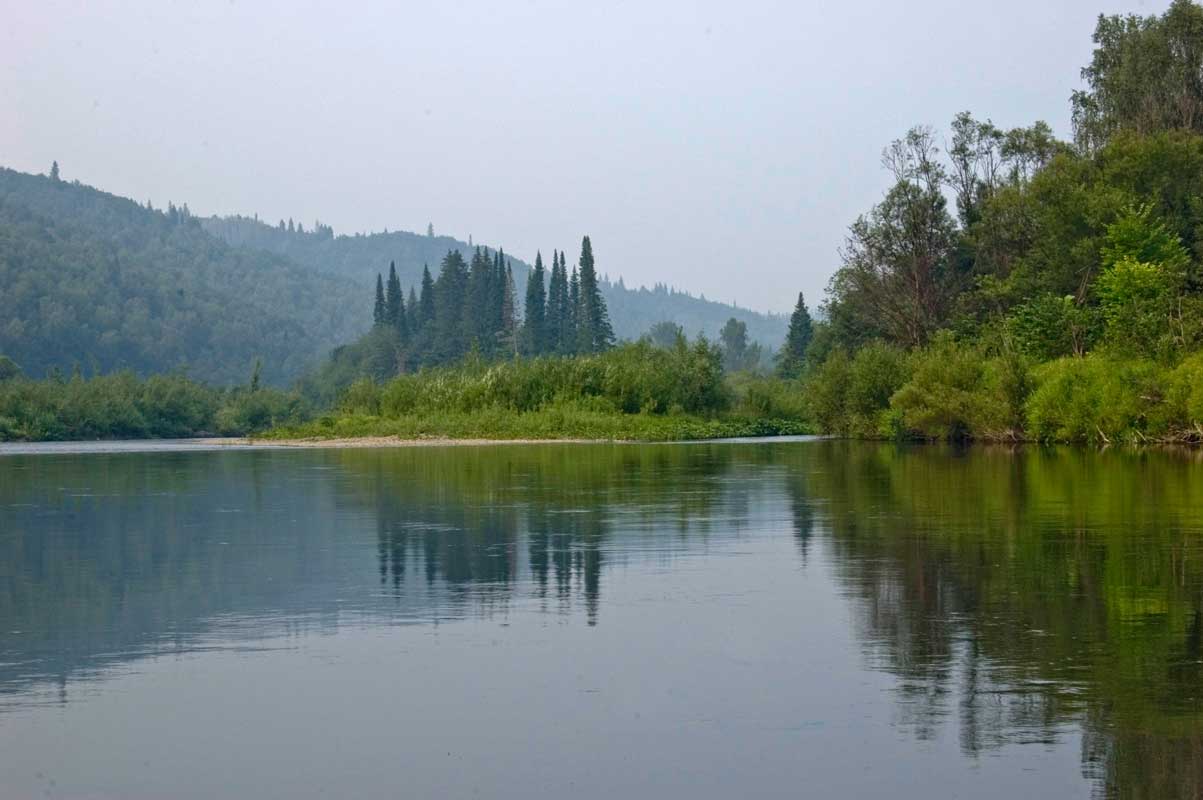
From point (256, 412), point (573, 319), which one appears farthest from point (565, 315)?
point (256, 412)

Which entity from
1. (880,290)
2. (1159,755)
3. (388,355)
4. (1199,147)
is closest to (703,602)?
(1159,755)

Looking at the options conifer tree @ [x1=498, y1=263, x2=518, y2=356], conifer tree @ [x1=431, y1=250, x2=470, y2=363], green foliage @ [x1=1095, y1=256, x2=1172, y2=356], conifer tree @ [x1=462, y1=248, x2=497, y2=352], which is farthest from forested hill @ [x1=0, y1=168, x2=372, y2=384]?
green foliage @ [x1=1095, y1=256, x2=1172, y2=356]

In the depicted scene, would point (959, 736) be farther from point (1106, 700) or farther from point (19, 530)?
point (19, 530)

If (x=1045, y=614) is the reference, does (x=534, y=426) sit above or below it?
above

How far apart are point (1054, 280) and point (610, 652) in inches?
2305

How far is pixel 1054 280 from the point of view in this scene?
66.1m

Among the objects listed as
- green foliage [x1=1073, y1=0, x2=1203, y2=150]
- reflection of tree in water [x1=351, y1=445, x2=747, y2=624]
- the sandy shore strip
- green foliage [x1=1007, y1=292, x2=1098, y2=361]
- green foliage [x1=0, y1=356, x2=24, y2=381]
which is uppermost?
green foliage [x1=1073, y1=0, x2=1203, y2=150]

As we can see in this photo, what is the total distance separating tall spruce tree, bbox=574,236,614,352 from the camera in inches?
→ 5256

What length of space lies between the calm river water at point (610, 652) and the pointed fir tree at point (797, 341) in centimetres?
9568

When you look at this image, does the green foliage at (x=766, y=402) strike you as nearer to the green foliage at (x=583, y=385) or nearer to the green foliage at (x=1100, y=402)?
the green foliage at (x=583, y=385)

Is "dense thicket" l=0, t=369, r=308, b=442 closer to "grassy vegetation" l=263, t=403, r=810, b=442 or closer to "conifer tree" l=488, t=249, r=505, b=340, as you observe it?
"grassy vegetation" l=263, t=403, r=810, b=442

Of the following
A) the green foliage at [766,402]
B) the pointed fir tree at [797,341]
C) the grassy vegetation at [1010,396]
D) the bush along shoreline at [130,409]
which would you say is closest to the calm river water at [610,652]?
the grassy vegetation at [1010,396]

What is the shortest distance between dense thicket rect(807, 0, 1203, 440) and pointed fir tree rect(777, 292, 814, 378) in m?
32.4

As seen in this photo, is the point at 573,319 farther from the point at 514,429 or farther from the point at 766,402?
the point at 514,429
